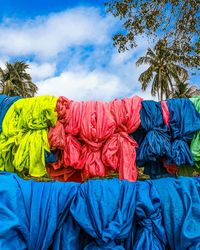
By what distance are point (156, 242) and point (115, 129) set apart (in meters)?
0.87

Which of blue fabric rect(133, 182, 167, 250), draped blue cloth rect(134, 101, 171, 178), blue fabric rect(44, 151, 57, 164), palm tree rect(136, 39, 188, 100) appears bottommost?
blue fabric rect(133, 182, 167, 250)

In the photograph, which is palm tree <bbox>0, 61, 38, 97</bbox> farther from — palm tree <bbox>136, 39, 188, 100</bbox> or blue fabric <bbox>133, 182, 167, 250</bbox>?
blue fabric <bbox>133, 182, 167, 250</bbox>

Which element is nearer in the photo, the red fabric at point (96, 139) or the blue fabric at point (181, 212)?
the blue fabric at point (181, 212)

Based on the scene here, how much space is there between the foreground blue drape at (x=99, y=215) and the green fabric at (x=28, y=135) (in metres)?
0.65

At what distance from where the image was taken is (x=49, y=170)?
1994mm

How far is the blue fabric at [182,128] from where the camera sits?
189 centimetres

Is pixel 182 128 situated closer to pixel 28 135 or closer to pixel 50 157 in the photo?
pixel 50 157

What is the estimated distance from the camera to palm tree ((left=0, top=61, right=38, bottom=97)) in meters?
26.2

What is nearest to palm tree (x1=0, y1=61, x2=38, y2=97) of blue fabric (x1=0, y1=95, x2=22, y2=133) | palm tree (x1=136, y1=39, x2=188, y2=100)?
palm tree (x1=136, y1=39, x2=188, y2=100)

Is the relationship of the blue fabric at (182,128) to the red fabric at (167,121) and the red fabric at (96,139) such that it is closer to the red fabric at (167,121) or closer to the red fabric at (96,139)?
the red fabric at (167,121)

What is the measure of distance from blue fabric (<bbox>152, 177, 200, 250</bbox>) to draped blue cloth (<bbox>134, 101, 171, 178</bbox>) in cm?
62

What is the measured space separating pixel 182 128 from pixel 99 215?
95cm

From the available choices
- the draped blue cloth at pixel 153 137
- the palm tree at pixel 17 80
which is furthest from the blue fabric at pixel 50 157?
the palm tree at pixel 17 80

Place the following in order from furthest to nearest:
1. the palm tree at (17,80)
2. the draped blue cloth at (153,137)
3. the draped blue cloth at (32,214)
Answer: the palm tree at (17,80) → the draped blue cloth at (153,137) → the draped blue cloth at (32,214)
